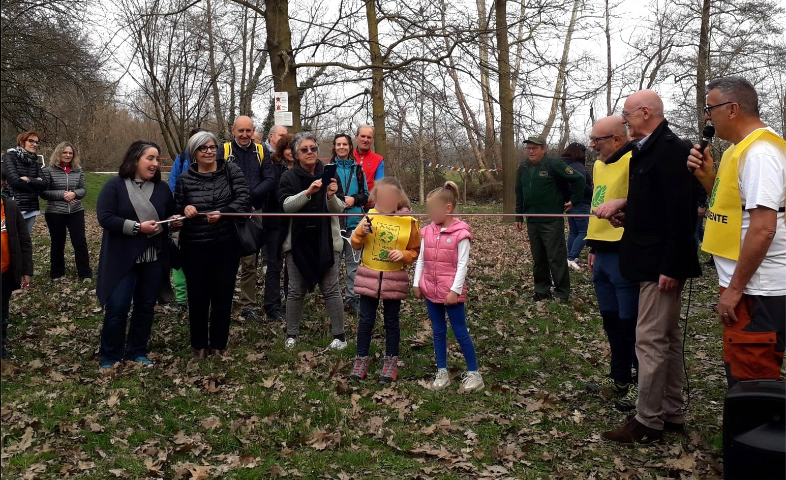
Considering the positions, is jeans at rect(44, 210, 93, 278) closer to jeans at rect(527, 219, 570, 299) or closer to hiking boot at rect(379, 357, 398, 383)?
Answer: hiking boot at rect(379, 357, 398, 383)

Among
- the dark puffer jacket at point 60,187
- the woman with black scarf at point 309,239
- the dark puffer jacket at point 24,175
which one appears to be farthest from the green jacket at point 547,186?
the dark puffer jacket at point 24,175

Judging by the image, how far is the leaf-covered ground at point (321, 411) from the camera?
4406mm

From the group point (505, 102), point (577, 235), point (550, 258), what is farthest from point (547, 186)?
point (505, 102)

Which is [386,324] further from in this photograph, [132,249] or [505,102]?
[505,102]

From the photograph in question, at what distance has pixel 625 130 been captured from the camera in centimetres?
573

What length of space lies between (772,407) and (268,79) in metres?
12.7

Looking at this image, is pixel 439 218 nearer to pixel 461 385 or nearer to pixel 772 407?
pixel 461 385

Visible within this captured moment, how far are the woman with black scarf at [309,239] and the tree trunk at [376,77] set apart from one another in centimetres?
634

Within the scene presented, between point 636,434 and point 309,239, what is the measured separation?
12.3 ft

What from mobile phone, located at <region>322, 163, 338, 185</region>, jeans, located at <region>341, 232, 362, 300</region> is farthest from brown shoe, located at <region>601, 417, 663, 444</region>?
jeans, located at <region>341, 232, 362, 300</region>

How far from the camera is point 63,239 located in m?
10.5

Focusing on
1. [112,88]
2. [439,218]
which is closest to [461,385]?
[439,218]

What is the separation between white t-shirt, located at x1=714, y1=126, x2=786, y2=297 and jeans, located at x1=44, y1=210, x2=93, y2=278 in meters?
9.35

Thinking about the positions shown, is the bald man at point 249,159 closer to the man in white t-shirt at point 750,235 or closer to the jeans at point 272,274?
the jeans at point 272,274
